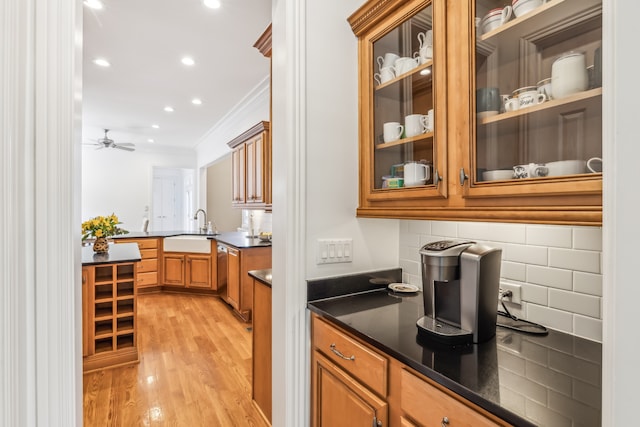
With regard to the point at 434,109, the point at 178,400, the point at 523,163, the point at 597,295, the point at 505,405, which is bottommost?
the point at 178,400

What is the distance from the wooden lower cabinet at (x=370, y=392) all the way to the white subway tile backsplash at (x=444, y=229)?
2.38ft

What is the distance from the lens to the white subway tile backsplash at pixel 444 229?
5.12 ft

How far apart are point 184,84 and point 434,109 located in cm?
355

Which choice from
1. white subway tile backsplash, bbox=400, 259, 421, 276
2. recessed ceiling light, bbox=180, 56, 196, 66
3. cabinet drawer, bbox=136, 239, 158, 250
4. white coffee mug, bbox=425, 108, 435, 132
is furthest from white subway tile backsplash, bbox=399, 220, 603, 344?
cabinet drawer, bbox=136, 239, 158, 250

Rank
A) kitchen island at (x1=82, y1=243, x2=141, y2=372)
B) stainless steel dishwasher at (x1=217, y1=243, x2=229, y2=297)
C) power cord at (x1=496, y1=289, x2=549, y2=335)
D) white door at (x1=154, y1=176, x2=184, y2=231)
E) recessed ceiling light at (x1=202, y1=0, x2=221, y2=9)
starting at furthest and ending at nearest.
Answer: white door at (x1=154, y1=176, x2=184, y2=231) < stainless steel dishwasher at (x1=217, y1=243, x2=229, y2=297) < kitchen island at (x1=82, y1=243, x2=141, y2=372) < recessed ceiling light at (x1=202, y1=0, x2=221, y2=9) < power cord at (x1=496, y1=289, x2=549, y2=335)

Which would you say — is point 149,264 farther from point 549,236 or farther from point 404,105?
point 549,236

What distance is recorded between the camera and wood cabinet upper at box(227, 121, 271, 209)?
3391 mm

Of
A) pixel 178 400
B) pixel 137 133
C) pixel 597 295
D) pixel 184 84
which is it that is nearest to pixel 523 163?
pixel 597 295

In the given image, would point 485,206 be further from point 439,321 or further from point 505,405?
point 505,405

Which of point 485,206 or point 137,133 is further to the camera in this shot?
point 137,133

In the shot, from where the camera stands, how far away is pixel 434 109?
122 cm

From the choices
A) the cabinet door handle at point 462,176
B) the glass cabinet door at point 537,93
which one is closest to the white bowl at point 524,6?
the glass cabinet door at point 537,93

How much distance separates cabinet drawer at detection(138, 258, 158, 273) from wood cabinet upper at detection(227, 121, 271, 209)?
1818 mm

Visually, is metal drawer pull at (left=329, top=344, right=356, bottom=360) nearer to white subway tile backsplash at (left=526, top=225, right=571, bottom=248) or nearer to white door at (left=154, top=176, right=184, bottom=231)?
white subway tile backsplash at (left=526, top=225, right=571, bottom=248)
